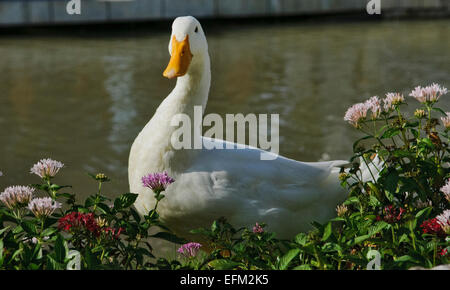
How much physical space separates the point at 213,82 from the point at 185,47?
5111mm

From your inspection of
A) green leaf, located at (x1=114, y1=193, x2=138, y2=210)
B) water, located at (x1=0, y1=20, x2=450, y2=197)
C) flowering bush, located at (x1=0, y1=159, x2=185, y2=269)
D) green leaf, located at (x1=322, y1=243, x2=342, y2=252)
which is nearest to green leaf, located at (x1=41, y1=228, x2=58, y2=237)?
flowering bush, located at (x1=0, y1=159, x2=185, y2=269)

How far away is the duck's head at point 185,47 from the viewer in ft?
9.22

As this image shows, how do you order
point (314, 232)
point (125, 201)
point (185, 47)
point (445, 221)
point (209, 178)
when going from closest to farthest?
point (445, 221), point (314, 232), point (125, 201), point (209, 178), point (185, 47)

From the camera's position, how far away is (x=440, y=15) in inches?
528

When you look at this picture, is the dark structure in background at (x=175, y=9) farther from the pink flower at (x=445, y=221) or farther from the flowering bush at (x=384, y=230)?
the pink flower at (x=445, y=221)

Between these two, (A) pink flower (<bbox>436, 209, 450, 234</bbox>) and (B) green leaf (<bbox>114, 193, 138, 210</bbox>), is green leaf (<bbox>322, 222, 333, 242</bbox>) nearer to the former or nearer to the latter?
(A) pink flower (<bbox>436, 209, 450, 234</bbox>)

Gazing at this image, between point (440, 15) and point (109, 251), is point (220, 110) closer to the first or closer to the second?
point (109, 251)

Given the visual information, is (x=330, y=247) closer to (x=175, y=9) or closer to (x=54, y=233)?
(x=54, y=233)

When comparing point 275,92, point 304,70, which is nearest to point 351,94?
point 275,92

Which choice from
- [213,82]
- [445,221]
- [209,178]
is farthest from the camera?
[213,82]

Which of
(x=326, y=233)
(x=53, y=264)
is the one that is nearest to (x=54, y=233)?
(x=53, y=264)

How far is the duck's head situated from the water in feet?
5.74

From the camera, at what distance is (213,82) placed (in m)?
7.94

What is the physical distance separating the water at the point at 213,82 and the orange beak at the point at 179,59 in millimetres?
1765
